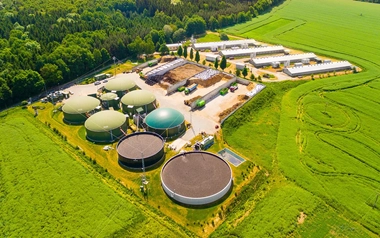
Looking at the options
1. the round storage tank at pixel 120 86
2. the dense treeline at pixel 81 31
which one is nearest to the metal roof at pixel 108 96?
the round storage tank at pixel 120 86

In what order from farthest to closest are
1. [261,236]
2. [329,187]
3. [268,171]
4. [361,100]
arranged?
1. [361,100]
2. [268,171]
3. [329,187]
4. [261,236]

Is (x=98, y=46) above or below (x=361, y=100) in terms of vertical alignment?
above

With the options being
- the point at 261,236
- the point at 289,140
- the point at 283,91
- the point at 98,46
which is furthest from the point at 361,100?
the point at 98,46

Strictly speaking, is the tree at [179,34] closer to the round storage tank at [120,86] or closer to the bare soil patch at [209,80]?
the bare soil patch at [209,80]

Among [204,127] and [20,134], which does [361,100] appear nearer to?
[204,127]

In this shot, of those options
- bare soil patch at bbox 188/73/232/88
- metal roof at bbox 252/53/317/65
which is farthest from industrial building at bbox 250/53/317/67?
bare soil patch at bbox 188/73/232/88

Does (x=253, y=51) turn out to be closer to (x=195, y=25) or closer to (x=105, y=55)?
(x=195, y=25)

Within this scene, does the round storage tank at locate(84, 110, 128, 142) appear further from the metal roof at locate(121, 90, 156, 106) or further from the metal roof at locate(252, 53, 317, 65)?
the metal roof at locate(252, 53, 317, 65)
